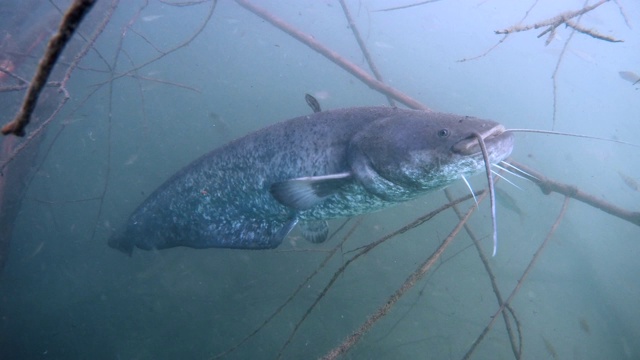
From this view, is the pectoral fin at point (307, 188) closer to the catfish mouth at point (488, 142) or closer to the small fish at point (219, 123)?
the catfish mouth at point (488, 142)

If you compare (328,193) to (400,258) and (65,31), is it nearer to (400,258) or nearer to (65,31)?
Answer: (65,31)

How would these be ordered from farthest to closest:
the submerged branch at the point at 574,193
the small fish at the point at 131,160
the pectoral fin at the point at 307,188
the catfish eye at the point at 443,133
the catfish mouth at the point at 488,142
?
the small fish at the point at 131,160, the submerged branch at the point at 574,193, the pectoral fin at the point at 307,188, the catfish eye at the point at 443,133, the catfish mouth at the point at 488,142

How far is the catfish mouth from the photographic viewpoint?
210 cm

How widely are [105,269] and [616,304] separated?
11953 millimetres

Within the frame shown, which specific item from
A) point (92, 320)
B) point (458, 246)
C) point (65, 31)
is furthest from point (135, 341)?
point (458, 246)

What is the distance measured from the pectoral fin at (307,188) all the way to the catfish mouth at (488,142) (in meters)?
0.91

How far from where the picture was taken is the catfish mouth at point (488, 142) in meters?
2.10

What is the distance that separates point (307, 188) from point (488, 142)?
1.35 metres

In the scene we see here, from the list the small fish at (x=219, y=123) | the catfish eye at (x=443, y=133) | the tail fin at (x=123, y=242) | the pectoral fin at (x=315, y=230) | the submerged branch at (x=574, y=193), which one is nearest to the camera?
the catfish eye at (x=443, y=133)

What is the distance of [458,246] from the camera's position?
22.5 feet

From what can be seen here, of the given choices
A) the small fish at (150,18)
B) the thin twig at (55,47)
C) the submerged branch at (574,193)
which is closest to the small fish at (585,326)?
the submerged branch at (574,193)

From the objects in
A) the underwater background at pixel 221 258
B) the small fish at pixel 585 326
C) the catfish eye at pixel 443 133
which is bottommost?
the small fish at pixel 585 326

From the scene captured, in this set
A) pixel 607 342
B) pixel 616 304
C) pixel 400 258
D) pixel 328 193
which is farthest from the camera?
pixel 616 304

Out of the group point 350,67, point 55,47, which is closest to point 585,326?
point 350,67
